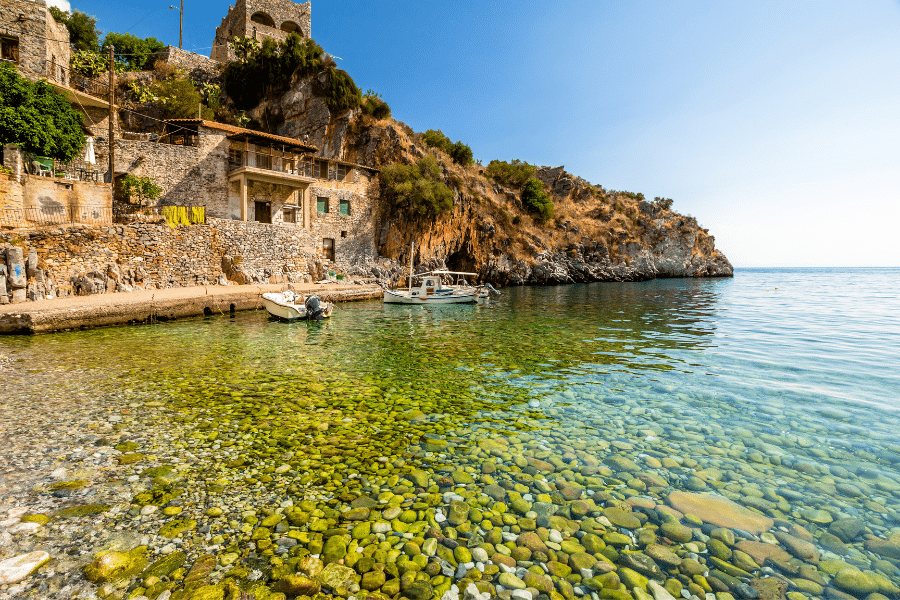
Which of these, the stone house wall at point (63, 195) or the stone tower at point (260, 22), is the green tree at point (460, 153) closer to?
the stone tower at point (260, 22)

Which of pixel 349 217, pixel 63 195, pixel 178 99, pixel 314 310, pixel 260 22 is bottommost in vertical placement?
pixel 314 310

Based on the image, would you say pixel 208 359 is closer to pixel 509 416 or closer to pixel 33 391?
pixel 33 391

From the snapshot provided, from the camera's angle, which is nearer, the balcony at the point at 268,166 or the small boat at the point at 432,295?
the small boat at the point at 432,295

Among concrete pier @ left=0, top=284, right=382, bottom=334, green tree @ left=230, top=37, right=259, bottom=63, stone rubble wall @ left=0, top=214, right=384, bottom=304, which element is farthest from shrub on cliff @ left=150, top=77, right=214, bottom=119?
concrete pier @ left=0, top=284, right=382, bottom=334

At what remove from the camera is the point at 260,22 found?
156ft

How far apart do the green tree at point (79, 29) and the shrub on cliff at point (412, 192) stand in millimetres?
33254

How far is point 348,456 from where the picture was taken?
4.89 meters

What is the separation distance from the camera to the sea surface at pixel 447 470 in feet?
10.1

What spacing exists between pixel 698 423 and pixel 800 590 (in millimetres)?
3411

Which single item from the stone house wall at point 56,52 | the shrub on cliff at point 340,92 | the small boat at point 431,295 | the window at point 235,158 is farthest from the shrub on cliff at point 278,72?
the small boat at point 431,295

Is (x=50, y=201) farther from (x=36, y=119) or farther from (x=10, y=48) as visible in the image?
(x=10, y=48)

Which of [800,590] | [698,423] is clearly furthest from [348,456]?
[698,423]

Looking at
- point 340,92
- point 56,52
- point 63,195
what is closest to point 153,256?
point 63,195

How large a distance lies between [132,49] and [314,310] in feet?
153
